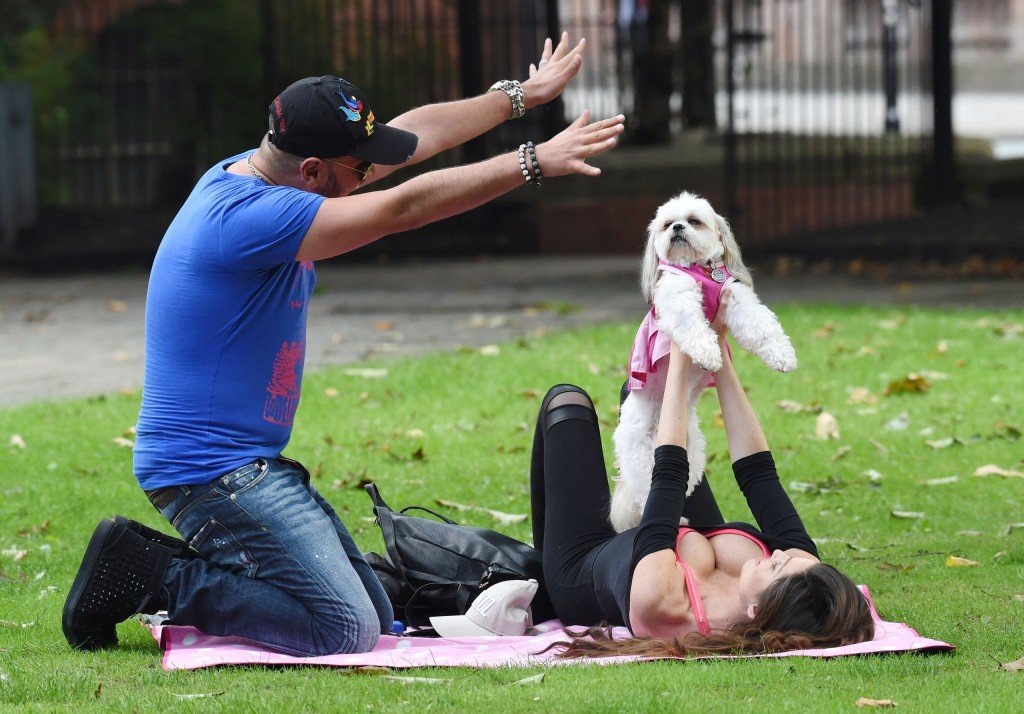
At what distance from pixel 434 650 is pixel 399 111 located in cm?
1117

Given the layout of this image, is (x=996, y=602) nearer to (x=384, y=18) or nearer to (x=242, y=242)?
(x=242, y=242)

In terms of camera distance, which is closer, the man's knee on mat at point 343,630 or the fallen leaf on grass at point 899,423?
the man's knee on mat at point 343,630

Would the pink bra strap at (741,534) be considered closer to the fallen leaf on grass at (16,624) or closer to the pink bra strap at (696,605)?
the pink bra strap at (696,605)

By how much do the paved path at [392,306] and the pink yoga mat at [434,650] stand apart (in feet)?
14.3

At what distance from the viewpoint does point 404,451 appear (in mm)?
7137

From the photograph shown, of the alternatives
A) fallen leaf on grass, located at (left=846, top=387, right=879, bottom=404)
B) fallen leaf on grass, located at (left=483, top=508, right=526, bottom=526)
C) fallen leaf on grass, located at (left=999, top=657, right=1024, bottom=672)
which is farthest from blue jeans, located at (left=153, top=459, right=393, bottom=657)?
fallen leaf on grass, located at (left=846, top=387, right=879, bottom=404)

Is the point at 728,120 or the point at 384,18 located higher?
the point at 384,18

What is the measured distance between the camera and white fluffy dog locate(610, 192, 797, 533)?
4359mm

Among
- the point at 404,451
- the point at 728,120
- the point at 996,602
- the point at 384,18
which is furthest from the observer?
the point at 384,18


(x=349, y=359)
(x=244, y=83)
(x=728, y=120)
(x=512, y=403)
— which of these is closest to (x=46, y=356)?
(x=349, y=359)

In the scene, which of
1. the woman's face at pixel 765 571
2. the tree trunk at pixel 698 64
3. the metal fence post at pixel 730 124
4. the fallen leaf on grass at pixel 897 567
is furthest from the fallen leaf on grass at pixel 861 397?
the tree trunk at pixel 698 64

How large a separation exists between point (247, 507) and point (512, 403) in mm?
3739

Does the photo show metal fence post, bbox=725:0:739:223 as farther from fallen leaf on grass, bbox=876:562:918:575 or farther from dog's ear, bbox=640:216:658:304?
dog's ear, bbox=640:216:658:304

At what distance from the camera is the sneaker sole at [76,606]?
4301 millimetres
